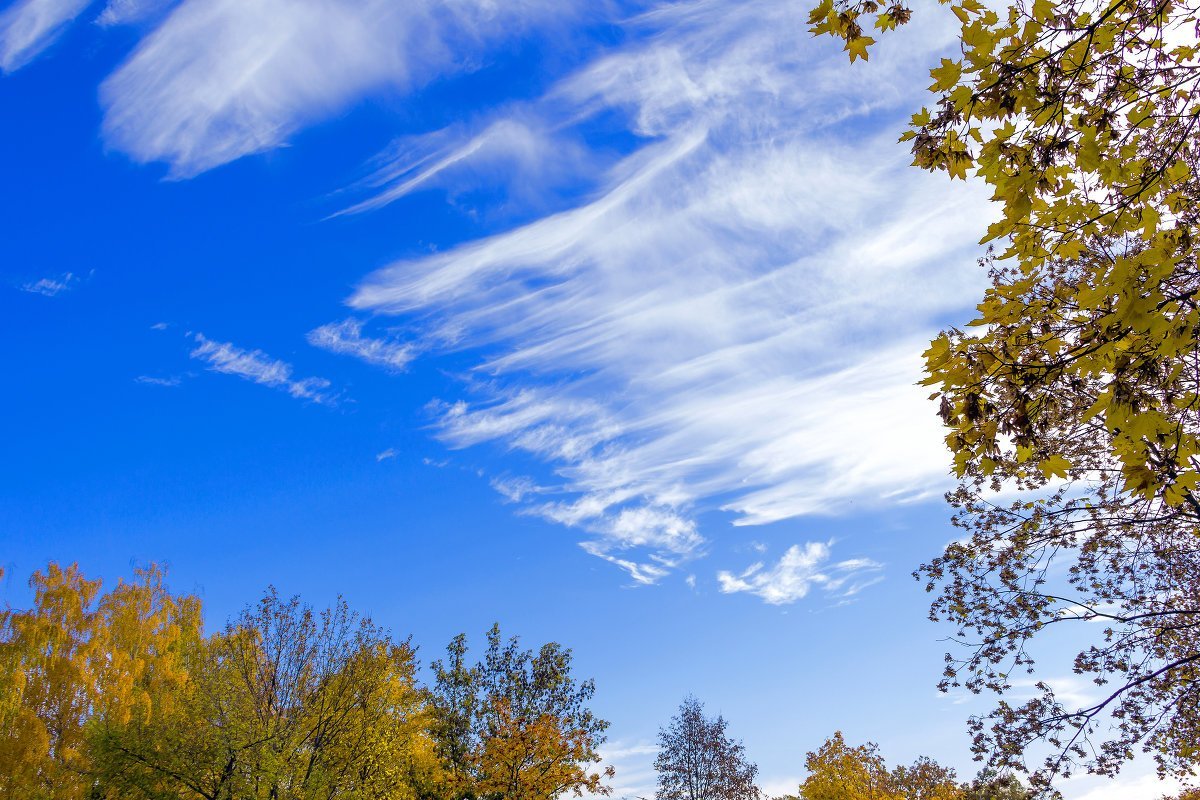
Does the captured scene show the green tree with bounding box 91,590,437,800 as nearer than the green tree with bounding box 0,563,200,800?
Yes

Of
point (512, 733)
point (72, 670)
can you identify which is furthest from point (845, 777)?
point (72, 670)

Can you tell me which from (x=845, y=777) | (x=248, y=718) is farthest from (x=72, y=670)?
(x=845, y=777)

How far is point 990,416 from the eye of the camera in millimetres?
3695

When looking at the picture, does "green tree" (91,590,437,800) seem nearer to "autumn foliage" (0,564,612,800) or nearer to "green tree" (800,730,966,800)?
"autumn foliage" (0,564,612,800)

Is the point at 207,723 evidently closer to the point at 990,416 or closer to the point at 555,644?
the point at 555,644

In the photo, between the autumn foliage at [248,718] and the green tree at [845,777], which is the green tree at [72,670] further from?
the green tree at [845,777]

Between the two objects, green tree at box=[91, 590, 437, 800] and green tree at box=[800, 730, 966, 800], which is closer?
green tree at box=[91, 590, 437, 800]

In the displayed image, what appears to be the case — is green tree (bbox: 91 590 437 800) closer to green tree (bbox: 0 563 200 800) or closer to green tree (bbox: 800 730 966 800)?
green tree (bbox: 0 563 200 800)

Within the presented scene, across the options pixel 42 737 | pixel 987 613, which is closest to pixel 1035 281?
pixel 987 613

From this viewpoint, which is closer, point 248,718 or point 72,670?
point 248,718

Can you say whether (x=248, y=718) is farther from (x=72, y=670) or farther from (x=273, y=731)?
(x=72, y=670)

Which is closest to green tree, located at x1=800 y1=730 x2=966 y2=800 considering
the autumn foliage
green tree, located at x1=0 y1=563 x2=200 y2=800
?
the autumn foliage

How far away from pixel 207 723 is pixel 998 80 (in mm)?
19691

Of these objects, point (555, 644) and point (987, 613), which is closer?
point (987, 613)
